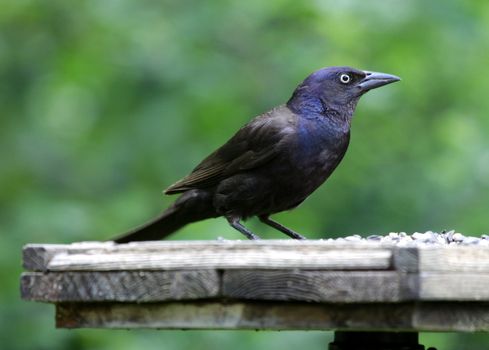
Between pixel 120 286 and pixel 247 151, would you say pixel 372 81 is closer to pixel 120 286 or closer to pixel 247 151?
pixel 247 151

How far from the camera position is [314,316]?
3.12 metres

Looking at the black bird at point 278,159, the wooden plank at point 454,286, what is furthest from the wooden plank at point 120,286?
the black bird at point 278,159

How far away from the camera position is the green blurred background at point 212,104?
7.28 metres

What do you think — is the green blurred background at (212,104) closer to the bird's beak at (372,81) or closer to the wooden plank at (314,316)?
the bird's beak at (372,81)

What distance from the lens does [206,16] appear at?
25.6 ft

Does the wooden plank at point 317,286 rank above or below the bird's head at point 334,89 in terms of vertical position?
below

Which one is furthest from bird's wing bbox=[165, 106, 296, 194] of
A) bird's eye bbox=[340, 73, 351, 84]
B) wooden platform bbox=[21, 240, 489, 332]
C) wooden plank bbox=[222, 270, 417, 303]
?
wooden plank bbox=[222, 270, 417, 303]

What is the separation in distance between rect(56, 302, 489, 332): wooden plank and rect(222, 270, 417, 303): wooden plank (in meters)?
0.08

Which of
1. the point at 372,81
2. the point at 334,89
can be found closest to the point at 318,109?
the point at 334,89

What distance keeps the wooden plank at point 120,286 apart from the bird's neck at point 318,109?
2.53 m

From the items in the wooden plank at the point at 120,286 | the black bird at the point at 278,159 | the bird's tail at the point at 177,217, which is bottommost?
the wooden plank at the point at 120,286

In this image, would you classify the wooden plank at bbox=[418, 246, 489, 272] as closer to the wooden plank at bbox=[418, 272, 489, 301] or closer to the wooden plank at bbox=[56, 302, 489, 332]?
the wooden plank at bbox=[418, 272, 489, 301]

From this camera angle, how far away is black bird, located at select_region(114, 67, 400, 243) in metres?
5.48

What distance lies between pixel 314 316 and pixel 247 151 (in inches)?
99.4
